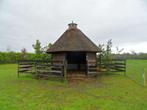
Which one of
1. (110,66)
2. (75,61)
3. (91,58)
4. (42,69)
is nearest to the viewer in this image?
(42,69)

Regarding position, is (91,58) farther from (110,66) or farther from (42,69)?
(42,69)

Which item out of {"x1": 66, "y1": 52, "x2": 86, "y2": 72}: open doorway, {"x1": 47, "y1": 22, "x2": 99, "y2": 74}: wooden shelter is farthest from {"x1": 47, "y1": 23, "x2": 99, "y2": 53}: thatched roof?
{"x1": 66, "y1": 52, "x2": 86, "y2": 72}: open doorway

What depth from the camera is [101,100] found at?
22.6ft

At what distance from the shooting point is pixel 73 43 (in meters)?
13.6

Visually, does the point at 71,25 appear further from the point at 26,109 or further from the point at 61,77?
the point at 26,109

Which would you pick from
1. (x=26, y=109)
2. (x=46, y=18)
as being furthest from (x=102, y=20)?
(x=26, y=109)

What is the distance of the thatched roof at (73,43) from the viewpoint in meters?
13.1

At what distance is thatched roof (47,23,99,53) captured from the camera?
1310 centimetres

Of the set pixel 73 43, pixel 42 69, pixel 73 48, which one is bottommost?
pixel 42 69

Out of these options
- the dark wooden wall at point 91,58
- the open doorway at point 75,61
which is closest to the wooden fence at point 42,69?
the dark wooden wall at point 91,58

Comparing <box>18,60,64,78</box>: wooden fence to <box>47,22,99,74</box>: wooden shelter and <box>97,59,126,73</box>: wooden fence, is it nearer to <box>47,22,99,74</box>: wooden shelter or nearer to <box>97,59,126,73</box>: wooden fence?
<box>47,22,99,74</box>: wooden shelter

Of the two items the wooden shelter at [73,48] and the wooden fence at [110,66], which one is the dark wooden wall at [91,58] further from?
the wooden fence at [110,66]

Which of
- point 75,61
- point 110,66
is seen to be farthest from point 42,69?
point 110,66

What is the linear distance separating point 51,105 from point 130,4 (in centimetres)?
1092
